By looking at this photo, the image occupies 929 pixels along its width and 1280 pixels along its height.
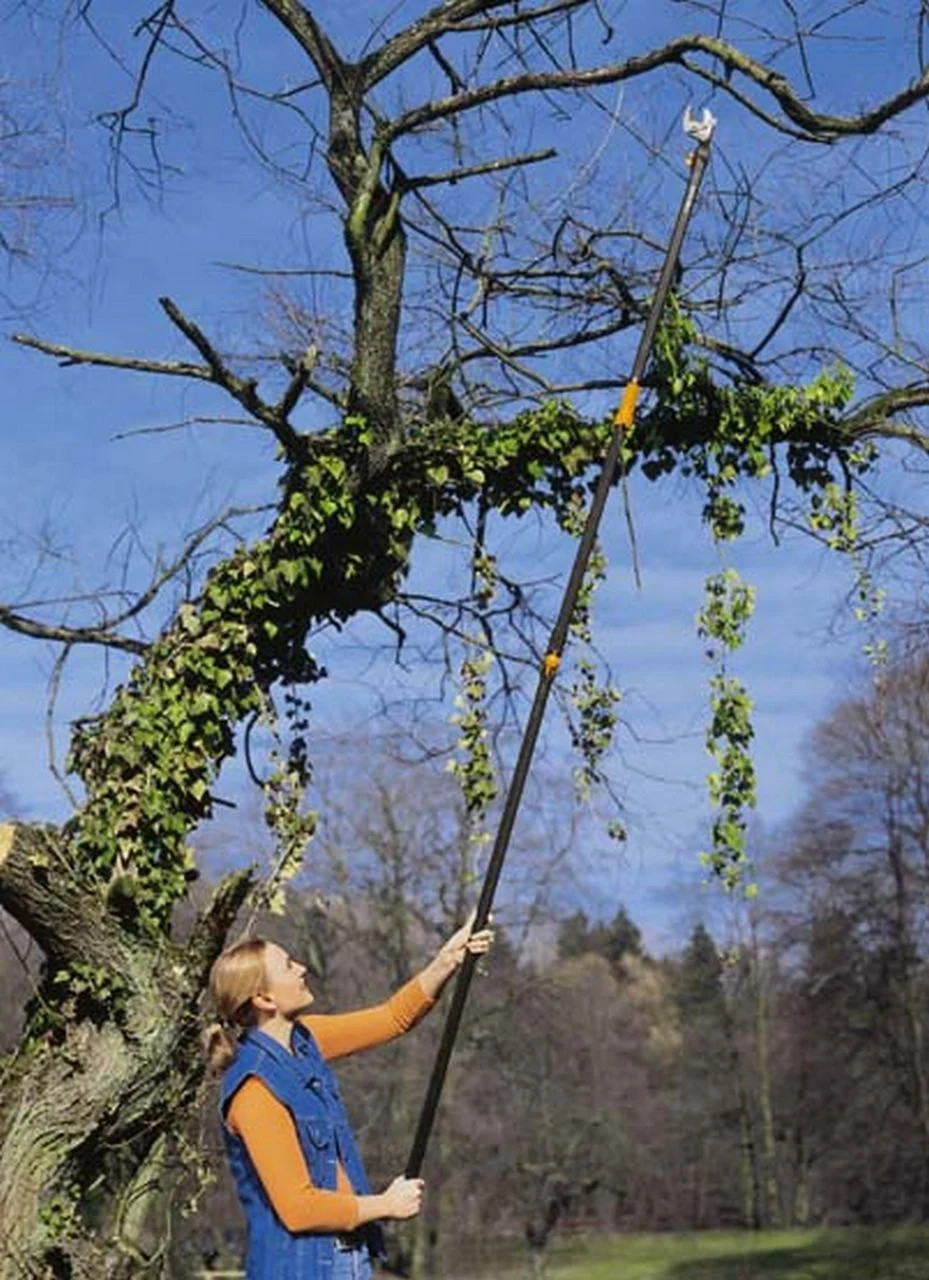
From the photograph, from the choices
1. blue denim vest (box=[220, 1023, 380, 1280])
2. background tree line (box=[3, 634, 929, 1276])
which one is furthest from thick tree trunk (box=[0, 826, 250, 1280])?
background tree line (box=[3, 634, 929, 1276])

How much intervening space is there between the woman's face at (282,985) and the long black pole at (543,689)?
1.31 ft

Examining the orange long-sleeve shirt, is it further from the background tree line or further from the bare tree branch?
the background tree line

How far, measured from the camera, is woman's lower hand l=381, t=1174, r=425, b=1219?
12.4ft

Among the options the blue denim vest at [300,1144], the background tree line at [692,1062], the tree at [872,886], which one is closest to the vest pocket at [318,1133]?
the blue denim vest at [300,1144]

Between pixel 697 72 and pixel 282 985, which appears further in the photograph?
pixel 697 72

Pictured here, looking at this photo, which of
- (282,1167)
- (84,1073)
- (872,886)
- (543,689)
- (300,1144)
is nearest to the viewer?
(282,1167)

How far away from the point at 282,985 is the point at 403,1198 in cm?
51

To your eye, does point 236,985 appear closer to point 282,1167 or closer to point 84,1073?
point 282,1167

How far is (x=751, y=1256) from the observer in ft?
101

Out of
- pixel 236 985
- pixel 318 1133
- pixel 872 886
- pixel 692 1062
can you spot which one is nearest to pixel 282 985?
pixel 236 985

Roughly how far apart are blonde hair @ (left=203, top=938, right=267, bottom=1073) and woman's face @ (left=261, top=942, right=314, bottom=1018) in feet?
0.04

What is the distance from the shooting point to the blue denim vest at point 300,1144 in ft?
12.3

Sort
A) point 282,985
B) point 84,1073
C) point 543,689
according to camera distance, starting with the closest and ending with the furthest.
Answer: point 282,985 < point 543,689 < point 84,1073

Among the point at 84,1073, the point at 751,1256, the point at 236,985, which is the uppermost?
the point at 751,1256
